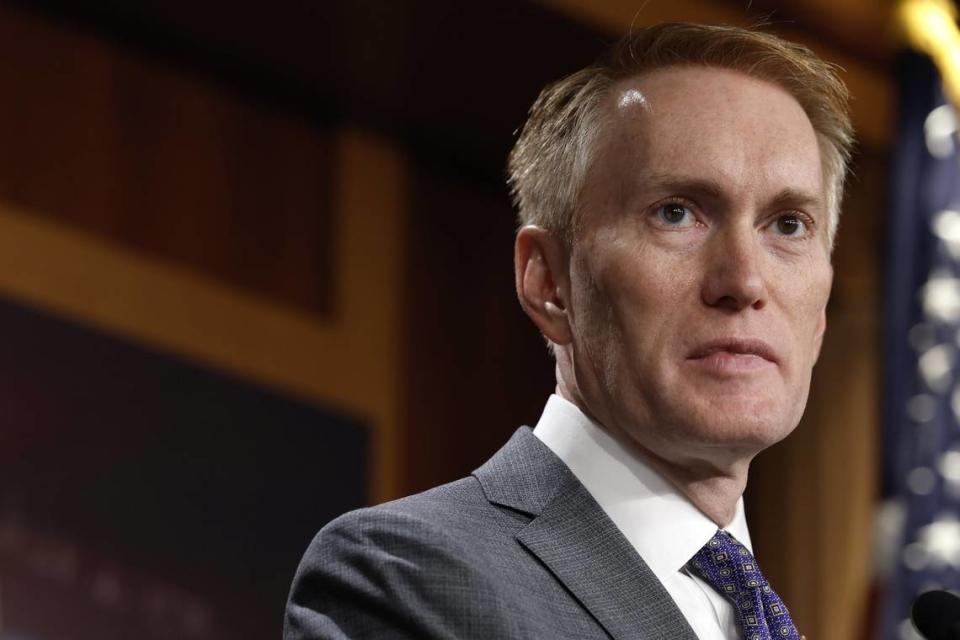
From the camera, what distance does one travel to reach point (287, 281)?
455 cm

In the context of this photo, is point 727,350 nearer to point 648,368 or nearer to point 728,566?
point 648,368

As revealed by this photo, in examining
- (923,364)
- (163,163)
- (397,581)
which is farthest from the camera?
(163,163)

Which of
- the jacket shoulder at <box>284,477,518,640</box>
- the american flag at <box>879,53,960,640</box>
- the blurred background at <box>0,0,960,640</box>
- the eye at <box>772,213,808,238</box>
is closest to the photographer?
the jacket shoulder at <box>284,477,518,640</box>

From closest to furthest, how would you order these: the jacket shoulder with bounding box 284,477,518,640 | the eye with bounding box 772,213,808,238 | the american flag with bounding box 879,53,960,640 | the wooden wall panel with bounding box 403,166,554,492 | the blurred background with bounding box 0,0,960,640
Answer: the jacket shoulder with bounding box 284,477,518,640, the eye with bounding box 772,213,808,238, the blurred background with bounding box 0,0,960,640, the american flag with bounding box 879,53,960,640, the wooden wall panel with bounding box 403,166,554,492

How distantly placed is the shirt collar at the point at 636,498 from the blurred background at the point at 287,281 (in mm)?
2468

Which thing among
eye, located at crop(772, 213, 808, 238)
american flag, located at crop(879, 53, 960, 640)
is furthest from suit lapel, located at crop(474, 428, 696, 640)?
american flag, located at crop(879, 53, 960, 640)

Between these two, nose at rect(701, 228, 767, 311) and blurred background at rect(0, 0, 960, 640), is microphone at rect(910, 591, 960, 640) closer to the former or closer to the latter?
nose at rect(701, 228, 767, 311)

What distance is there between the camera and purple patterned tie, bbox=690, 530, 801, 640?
145 centimetres

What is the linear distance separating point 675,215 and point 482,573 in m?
0.44

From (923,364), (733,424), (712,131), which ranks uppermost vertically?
(712,131)

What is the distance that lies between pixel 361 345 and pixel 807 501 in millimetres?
1701

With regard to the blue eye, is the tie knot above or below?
below

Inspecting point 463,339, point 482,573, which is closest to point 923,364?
point 463,339

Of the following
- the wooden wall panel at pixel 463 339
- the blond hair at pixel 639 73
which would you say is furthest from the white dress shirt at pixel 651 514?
the wooden wall panel at pixel 463 339
